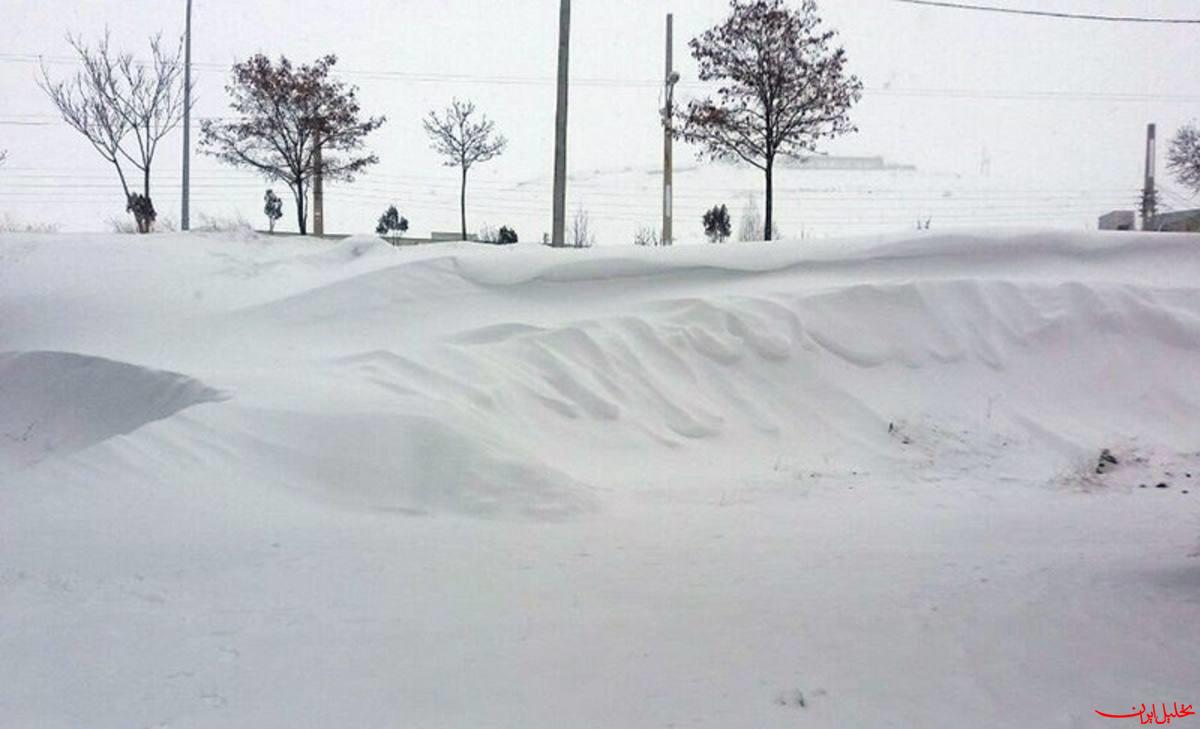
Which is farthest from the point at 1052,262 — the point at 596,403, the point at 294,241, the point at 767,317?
the point at 294,241

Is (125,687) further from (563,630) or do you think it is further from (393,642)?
(563,630)

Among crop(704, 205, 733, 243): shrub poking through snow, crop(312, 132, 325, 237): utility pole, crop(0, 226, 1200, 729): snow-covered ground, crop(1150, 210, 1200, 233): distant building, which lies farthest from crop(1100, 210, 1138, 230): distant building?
crop(312, 132, 325, 237): utility pole

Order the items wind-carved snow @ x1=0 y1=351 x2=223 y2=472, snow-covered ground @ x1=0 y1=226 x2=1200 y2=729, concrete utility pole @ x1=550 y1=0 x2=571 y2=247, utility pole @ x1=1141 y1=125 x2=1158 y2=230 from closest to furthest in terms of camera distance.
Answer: snow-covered ground @ x1=0 y1=226 x2=1200 y2=729 → wind-carved snow @ x1=0 y1=351 x2=223 y2=472 → concrete utility pole @ x1=550 y1=0 x2=571 y2=247 → utility pole @ x1=1141 y1=125 x2=1158 y2=230

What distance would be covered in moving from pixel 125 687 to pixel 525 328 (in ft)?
25.3

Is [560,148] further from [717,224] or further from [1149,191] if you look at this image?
[1149,191]

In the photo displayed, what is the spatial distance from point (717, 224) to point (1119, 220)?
35.5ft

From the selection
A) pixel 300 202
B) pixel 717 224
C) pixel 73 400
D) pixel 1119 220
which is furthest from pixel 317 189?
pixel 1119 220

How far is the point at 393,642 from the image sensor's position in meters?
4.46

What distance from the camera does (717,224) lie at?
93.9 feet

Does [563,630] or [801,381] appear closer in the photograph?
[563,630]

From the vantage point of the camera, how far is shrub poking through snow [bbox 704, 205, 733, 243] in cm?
2838

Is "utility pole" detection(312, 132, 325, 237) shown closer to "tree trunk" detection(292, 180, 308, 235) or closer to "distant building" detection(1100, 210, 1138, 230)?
"tree trunk" detection(292, 180, 308, 235)

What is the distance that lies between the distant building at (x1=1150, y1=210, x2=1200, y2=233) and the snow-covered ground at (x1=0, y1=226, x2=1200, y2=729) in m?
15.5

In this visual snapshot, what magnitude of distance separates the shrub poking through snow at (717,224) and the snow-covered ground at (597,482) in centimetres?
1465
